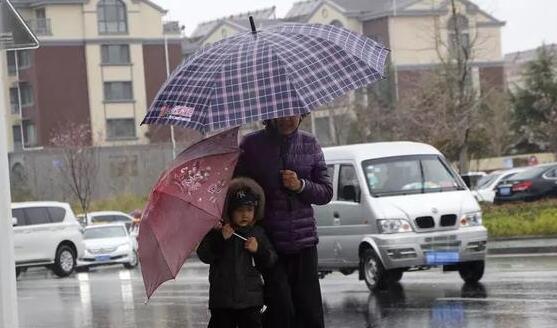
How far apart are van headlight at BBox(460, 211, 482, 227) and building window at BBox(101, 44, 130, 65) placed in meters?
64.6

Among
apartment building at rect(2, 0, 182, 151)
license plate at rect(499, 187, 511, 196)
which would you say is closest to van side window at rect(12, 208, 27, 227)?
license plate at rect(499, 187, 511, 196)

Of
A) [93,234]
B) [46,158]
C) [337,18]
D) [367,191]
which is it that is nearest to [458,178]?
[367,191]

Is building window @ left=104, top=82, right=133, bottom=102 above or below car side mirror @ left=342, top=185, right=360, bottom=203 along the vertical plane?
above

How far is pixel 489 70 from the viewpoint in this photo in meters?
87.6

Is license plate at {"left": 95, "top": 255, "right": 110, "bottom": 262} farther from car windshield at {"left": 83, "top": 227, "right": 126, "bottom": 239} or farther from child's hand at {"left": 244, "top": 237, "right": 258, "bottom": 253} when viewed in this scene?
child's hand at {"left": 244, "top": 237, "right": 258, "bottom": 253}

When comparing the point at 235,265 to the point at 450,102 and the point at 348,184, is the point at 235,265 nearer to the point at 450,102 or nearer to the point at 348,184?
the point at 348,184

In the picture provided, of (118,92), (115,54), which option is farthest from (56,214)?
(115,54)

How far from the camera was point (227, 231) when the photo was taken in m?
7.08

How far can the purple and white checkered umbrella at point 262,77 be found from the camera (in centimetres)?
680

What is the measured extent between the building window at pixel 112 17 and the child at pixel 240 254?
236ft

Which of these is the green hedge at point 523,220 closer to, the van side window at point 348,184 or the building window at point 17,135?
the van side window at point 348,184

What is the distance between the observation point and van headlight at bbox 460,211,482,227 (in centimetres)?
1479

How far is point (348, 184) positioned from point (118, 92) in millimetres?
64045

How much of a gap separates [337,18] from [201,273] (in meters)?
66.2
